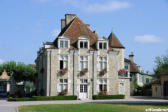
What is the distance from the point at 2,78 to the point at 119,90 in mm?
18967

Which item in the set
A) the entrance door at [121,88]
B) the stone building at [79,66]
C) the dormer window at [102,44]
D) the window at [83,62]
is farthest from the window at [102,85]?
the dormer window at [102,44]

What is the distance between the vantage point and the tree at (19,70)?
61781 millimetres

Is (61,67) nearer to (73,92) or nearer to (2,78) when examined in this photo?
(73,92)

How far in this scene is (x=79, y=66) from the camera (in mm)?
45906

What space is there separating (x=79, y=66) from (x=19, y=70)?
19.9m

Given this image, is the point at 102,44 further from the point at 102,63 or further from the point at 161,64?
the point at 161,64

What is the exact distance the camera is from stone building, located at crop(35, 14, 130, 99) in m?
45.1

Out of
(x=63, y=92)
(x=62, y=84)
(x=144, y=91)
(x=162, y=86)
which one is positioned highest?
(x=62, y=84)

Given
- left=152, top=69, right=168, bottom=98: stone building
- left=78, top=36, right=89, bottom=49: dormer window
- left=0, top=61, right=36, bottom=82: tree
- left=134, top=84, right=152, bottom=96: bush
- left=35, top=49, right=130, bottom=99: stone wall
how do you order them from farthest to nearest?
left=134, top=84, right=152, bottom=96: bush → left=0, top=61, right=36, bottom=82: tree → left=152, top=69, right=168, bottom=98: stone building → left=78, top=36, right=89, bottom=49: dormer window → left=35, top=49, right=130, bottom=99: stone wall

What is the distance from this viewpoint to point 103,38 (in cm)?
4678

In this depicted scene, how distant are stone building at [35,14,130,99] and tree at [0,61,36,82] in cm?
1426

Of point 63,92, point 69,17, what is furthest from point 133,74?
point 63,92

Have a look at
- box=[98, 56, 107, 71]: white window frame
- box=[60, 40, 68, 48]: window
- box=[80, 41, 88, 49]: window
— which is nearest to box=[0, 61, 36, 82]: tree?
box=[60, 40, 68, 48]: window

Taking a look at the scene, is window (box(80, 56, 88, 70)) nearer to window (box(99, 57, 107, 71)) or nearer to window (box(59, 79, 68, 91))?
window (box(99, 57, 107, 71))
